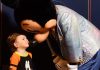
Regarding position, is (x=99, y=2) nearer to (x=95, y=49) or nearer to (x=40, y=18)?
(x=95, y=49)

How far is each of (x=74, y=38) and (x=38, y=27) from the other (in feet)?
0.39

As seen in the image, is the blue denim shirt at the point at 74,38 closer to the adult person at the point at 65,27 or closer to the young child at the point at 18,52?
the adult person at the point at 65,27

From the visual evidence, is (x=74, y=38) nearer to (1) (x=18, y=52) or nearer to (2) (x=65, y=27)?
(2) (x=65, y=27)

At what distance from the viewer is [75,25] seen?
812 mm

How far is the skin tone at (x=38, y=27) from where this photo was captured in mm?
771

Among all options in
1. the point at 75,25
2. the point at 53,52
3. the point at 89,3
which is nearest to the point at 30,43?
the point at 53,52

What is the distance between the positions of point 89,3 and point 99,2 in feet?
0.15

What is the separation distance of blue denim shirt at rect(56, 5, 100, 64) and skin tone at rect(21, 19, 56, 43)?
0.04 meters

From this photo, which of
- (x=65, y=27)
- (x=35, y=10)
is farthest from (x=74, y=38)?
(x=35, y=10)

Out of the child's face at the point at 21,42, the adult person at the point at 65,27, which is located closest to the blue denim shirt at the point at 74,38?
the adult person at the point at 65,27

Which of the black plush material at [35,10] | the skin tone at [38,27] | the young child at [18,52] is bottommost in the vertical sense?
the young child at [18,52]

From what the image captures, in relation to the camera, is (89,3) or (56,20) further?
(89,3)

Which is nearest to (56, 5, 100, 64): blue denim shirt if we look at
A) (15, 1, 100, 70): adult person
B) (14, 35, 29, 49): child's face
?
(15, 1, 100, 70): adult person

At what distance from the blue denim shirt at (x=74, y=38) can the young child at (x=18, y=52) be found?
0.12 meters
